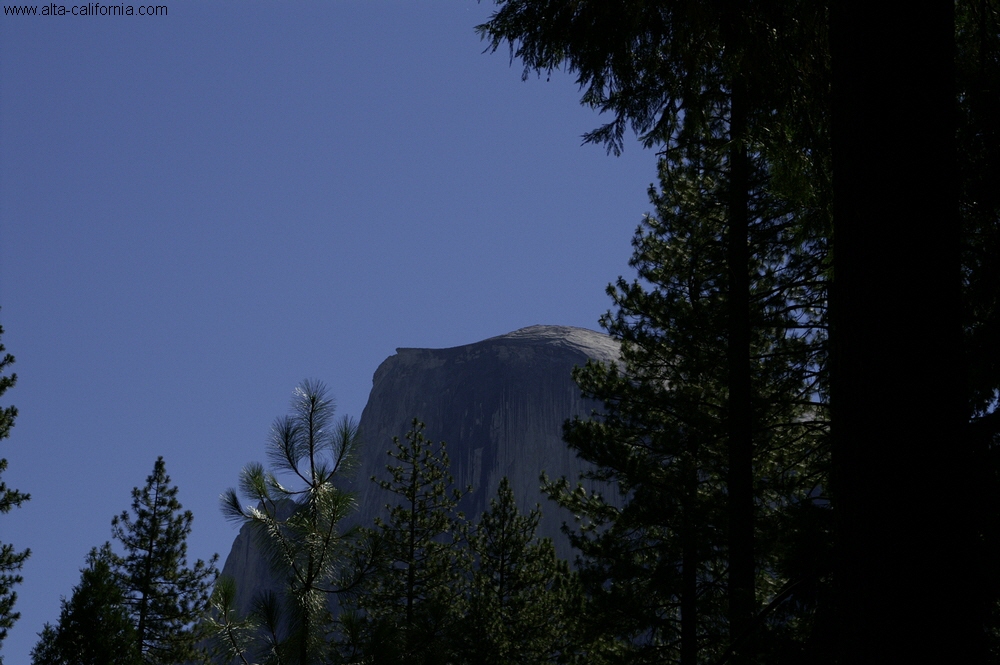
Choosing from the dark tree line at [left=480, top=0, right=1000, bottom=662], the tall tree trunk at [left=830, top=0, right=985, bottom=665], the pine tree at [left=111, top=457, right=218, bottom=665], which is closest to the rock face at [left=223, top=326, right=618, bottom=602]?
the pine tree at [left=111, top=457, right=218, bottom=665]

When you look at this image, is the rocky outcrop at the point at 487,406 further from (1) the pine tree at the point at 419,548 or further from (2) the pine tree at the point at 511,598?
(1) the pine tree at the point at 419,548

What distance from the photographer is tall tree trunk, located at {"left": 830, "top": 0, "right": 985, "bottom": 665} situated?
2623 millimetres

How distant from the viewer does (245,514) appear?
10023mm

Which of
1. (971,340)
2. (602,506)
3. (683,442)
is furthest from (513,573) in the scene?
(971,340)

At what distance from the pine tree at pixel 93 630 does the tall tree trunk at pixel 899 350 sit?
41.6 ft

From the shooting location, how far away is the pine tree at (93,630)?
12.9 metres

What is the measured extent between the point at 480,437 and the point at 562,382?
10.6m

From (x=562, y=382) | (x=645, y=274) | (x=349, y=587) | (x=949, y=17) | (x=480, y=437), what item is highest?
(x=562, y=382)

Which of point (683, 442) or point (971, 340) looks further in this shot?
point (683, 442)

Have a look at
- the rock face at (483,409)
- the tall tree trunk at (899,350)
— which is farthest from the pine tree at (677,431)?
the rock face at (483,409)

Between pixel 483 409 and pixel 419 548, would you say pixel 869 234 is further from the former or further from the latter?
pixel 483 409

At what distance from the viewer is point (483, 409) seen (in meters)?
99.9

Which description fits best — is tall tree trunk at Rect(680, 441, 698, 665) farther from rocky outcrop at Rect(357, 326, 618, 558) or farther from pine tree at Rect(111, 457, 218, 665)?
rocky outcrop at Rect(357, 326, 618, 558)

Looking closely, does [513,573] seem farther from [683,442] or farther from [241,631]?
[241,631]
